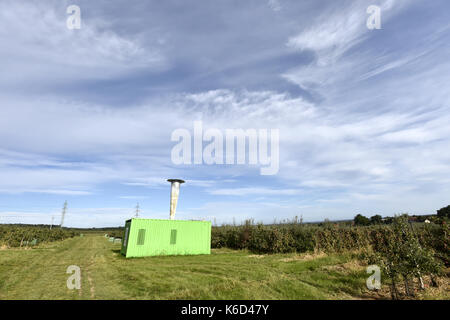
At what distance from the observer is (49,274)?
33.7 feet

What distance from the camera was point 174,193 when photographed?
20.9m

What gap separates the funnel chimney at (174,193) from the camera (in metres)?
20.4

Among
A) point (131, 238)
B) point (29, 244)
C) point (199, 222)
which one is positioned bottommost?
point (29, 244)

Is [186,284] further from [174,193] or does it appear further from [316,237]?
[174,193]

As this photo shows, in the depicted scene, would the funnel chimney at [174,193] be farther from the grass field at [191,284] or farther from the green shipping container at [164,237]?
the grass field at [191,284]

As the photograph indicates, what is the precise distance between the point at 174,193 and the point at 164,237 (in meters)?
4.37

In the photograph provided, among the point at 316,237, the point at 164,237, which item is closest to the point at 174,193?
the point at 164,237

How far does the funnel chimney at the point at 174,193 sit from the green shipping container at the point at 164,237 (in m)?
1.81

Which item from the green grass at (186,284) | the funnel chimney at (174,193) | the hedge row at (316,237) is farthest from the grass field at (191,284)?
the funnel chimney at (174,193)
